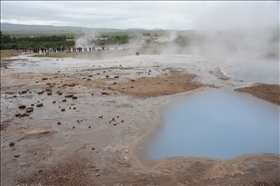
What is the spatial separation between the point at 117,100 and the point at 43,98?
3655 millimetres

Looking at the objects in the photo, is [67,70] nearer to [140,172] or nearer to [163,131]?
[163,131]

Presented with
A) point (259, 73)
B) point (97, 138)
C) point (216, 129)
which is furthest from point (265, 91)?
point (97, 138)

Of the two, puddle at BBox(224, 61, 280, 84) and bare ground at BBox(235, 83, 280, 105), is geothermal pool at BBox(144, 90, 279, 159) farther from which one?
puddle at BBox(224, 61, 280, 84)

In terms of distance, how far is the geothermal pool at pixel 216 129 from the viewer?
254 inches

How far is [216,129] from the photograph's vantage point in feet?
25.2

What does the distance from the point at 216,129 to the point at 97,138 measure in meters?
3.88

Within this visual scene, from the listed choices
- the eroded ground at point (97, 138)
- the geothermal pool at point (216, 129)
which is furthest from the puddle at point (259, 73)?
the geothermal pool at point (216, 129)

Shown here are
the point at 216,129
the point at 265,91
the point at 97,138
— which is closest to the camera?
the point at 97,138

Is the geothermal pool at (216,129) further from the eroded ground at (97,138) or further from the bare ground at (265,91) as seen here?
the bare ground at (265,91)

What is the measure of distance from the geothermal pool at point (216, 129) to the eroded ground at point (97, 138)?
0.39m

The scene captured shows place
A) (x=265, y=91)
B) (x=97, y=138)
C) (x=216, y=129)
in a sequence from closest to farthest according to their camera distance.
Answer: (x=97, y=138) → (x=216, y=129) → (x=265, y=91)

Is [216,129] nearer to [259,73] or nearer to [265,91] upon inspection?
[265,91]

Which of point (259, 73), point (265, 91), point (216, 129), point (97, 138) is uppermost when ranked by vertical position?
point (259, 73)

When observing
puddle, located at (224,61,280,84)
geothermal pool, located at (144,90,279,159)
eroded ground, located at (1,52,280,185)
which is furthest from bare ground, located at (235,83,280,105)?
puddle, located at (224,61,280,84)
